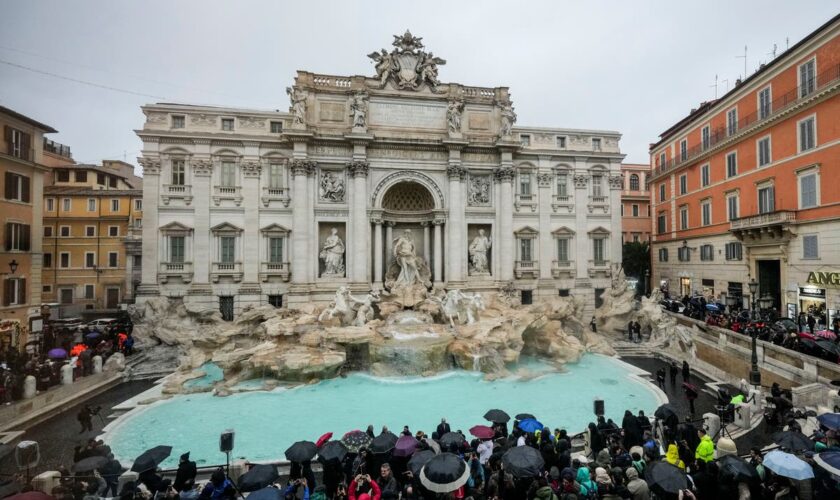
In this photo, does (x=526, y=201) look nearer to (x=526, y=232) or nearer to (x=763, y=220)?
(x=526, y=232)

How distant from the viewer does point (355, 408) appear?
40.3 ft

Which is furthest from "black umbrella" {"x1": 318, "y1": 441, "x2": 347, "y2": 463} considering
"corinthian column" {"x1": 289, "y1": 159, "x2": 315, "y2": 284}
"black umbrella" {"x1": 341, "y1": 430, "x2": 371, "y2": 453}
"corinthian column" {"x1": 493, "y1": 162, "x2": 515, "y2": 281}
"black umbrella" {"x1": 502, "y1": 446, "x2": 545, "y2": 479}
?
"corinthian column" {"x1": 493, "y1": 162, "x2": 515, "y2": 281}

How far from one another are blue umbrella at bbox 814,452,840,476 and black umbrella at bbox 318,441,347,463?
26.5 feet

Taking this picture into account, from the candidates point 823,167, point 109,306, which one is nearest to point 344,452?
point 823,167

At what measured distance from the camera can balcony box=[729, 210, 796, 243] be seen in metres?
19.9

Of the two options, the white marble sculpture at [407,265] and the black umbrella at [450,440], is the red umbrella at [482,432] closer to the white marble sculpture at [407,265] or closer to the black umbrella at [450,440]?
the black umbrella at [450,440]

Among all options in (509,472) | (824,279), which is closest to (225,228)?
(509,472)

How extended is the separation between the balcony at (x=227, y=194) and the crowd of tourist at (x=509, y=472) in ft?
56.6

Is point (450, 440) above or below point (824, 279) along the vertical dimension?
below

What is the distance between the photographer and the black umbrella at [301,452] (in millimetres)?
7014

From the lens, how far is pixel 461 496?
257 inches

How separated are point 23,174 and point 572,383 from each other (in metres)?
17.9

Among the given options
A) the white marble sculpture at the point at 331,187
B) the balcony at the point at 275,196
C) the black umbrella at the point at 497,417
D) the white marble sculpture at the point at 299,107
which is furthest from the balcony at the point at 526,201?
the black umbrella at the point at 497,417

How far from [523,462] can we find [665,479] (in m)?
2.17
